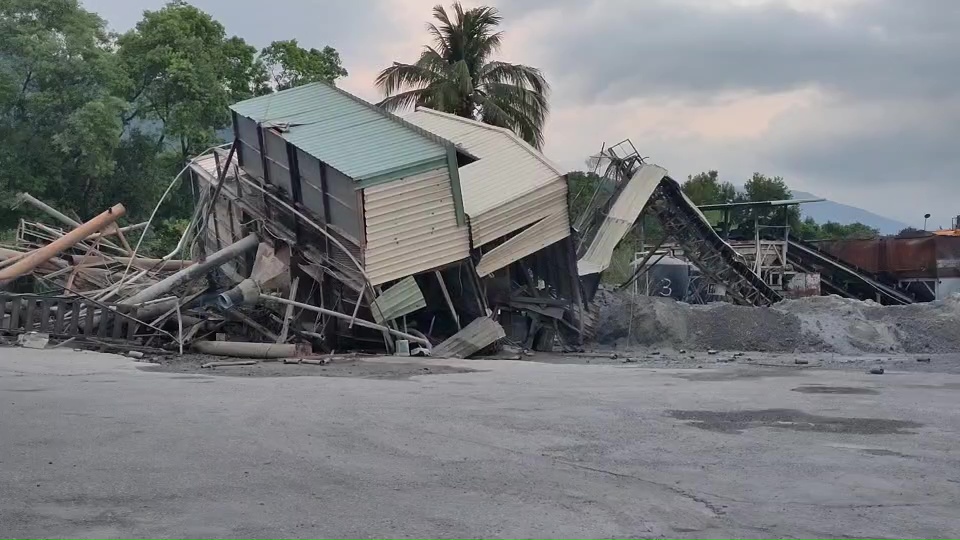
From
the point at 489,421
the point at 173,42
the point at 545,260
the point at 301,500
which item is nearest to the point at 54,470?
the point at 301,500

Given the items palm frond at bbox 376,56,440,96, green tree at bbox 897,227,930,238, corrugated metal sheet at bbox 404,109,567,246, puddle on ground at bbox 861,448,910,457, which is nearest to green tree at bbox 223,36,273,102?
palm frond at bbox 376,56,440,96

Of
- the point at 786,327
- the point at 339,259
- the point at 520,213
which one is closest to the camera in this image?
the point at 339,259

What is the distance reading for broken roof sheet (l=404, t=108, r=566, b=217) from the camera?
21.2 m

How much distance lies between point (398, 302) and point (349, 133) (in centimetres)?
394

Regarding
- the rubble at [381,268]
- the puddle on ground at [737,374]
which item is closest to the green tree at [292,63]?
the rubble at [381,268]

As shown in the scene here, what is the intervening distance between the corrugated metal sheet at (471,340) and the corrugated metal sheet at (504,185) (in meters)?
1.70

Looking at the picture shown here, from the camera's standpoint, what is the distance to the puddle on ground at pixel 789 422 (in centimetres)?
930

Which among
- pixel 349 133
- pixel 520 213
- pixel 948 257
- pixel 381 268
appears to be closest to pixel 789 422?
pixel 381 268

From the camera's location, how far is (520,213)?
70.3ft

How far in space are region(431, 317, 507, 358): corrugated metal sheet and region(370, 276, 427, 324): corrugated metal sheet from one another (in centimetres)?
95

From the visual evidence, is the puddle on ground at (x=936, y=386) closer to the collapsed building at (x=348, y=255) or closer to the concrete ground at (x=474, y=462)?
the concrete ground at (x=474, y=462)

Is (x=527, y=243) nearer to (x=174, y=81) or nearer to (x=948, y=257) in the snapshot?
(x=174, y=81)

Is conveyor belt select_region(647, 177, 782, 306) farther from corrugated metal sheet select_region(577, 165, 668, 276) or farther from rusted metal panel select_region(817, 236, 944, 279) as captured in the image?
rusted metal panel select_region(817, 236, 944, 279)

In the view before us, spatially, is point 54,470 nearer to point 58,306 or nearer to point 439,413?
point 439,413
